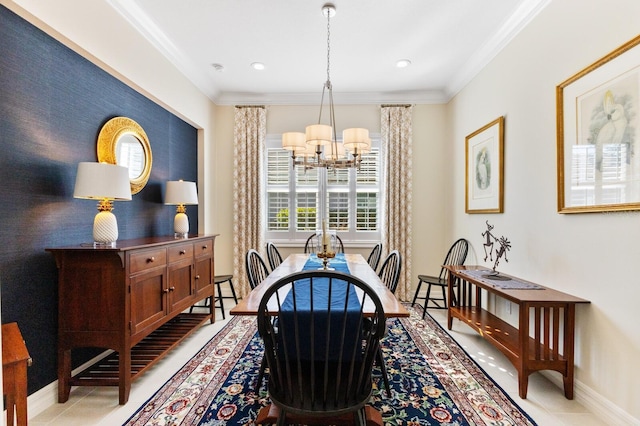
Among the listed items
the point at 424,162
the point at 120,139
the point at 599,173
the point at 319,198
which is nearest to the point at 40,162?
the point at 120,139

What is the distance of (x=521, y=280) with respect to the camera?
2.76 m

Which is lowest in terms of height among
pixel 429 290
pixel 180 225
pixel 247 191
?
pixel 429 290

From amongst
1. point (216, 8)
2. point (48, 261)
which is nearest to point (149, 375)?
point (48, 261)

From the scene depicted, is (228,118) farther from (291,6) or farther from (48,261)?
(48,261)

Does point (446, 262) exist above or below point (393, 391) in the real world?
above

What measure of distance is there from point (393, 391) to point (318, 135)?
1990 millimetres

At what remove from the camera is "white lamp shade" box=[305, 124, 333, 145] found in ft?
8.73

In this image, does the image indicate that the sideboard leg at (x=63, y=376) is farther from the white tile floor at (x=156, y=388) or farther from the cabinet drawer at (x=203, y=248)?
the cabinet drawer at (x=203, y=248)

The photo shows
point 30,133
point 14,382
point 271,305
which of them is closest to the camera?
point 14,382

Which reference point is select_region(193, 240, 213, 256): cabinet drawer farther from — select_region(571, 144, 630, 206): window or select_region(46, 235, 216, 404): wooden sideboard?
select_region(571, 144, 630, 206): window

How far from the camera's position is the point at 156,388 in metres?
2.33

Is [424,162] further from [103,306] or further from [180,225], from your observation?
[103,306]

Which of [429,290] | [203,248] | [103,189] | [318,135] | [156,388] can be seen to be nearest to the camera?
[103,189]

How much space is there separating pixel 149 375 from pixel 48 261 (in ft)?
3.66
